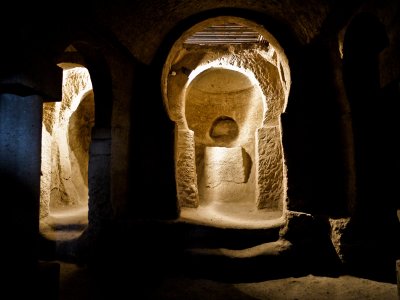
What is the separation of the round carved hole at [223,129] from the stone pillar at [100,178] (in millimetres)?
4844

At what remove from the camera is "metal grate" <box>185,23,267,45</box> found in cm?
619

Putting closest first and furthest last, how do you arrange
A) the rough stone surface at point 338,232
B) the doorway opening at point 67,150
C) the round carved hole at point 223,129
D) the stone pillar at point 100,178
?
the rough stone surface at point 338,232, the stone pillar at point 100,178, the doorway opening at point 67,150, the round carved hole at point 223,129

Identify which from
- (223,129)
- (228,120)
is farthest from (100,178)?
(228,120)

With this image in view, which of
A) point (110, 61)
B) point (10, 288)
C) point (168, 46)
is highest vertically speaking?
point (168, 46)

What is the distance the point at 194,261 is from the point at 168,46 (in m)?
3.56

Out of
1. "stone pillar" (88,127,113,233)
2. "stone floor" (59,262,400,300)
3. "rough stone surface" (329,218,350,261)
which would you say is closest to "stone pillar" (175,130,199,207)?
"stone pillar" (88,127,113,233)

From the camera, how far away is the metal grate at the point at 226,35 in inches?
244

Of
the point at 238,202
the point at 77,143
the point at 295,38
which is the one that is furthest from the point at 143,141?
the point at 77,143

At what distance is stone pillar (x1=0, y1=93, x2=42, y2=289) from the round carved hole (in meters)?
6.65

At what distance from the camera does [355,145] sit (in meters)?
4.15

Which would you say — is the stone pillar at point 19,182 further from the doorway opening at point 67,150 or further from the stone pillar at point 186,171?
the stone pillar at point 186,171

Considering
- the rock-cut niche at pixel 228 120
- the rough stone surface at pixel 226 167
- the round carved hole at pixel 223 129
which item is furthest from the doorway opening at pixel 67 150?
the round carved hole at pixel 223 129

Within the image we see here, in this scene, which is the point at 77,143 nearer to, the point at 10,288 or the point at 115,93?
the point at 115,93

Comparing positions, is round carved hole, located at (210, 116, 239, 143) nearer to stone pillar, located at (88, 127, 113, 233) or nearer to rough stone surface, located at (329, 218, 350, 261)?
stone pillar, located at (88, 127, 113, 233)
